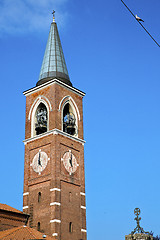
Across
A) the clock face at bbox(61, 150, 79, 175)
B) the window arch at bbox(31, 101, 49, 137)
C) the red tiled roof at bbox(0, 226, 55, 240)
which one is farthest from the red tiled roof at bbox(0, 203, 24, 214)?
the window arch at bbox(31, 101, 49, 137)

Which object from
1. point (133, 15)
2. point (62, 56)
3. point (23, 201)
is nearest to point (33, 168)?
point (23, 201)

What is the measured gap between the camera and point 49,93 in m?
33.3

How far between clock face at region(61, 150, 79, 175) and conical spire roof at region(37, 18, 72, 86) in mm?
6384

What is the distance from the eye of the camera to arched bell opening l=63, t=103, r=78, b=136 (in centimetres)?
3344

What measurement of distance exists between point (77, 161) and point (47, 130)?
3.44 m

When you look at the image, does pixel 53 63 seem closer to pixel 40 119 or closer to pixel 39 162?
pixel 40 119

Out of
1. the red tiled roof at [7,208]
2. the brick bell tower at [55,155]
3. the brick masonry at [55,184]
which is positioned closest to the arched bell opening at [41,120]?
the brick bell tower at [55,155]

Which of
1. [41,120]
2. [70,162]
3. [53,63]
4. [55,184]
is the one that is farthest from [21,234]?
[53,63]

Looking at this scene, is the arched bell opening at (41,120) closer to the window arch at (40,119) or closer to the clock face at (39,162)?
the window arch at (40,119)

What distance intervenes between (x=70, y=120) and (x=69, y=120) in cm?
8

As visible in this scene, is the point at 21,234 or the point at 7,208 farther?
the point at 7,208

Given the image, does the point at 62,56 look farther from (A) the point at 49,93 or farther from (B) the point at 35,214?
(B) the point at 35,214

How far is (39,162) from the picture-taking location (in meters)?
31.9

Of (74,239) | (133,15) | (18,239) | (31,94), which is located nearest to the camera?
(133,15)
